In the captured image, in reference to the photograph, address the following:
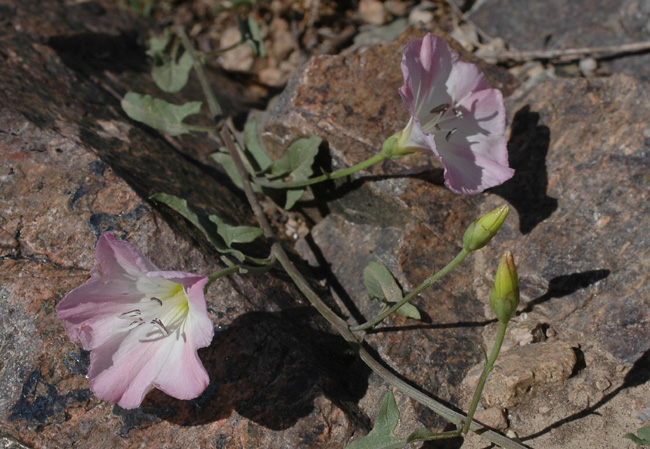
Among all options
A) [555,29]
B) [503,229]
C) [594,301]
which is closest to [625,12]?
[555,29]

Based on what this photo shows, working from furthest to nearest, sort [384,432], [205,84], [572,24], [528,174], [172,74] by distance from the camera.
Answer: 1. [572,24]
2. [172,74]
3. [205,84]
4. [528,174]
5. [384,432]

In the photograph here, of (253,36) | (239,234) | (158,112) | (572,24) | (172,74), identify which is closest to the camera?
(239,234)

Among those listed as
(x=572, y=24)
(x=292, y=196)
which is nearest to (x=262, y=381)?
(x=292, y=196)

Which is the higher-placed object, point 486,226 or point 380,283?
point 486,226

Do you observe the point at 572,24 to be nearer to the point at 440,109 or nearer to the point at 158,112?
the point at 440,109

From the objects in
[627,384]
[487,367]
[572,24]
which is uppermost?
[487,367]

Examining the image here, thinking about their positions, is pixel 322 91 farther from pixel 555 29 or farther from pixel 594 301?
pixel 555 29

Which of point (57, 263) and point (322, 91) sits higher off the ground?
point (57, 263)

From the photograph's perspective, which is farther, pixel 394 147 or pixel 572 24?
pixel 572 24
